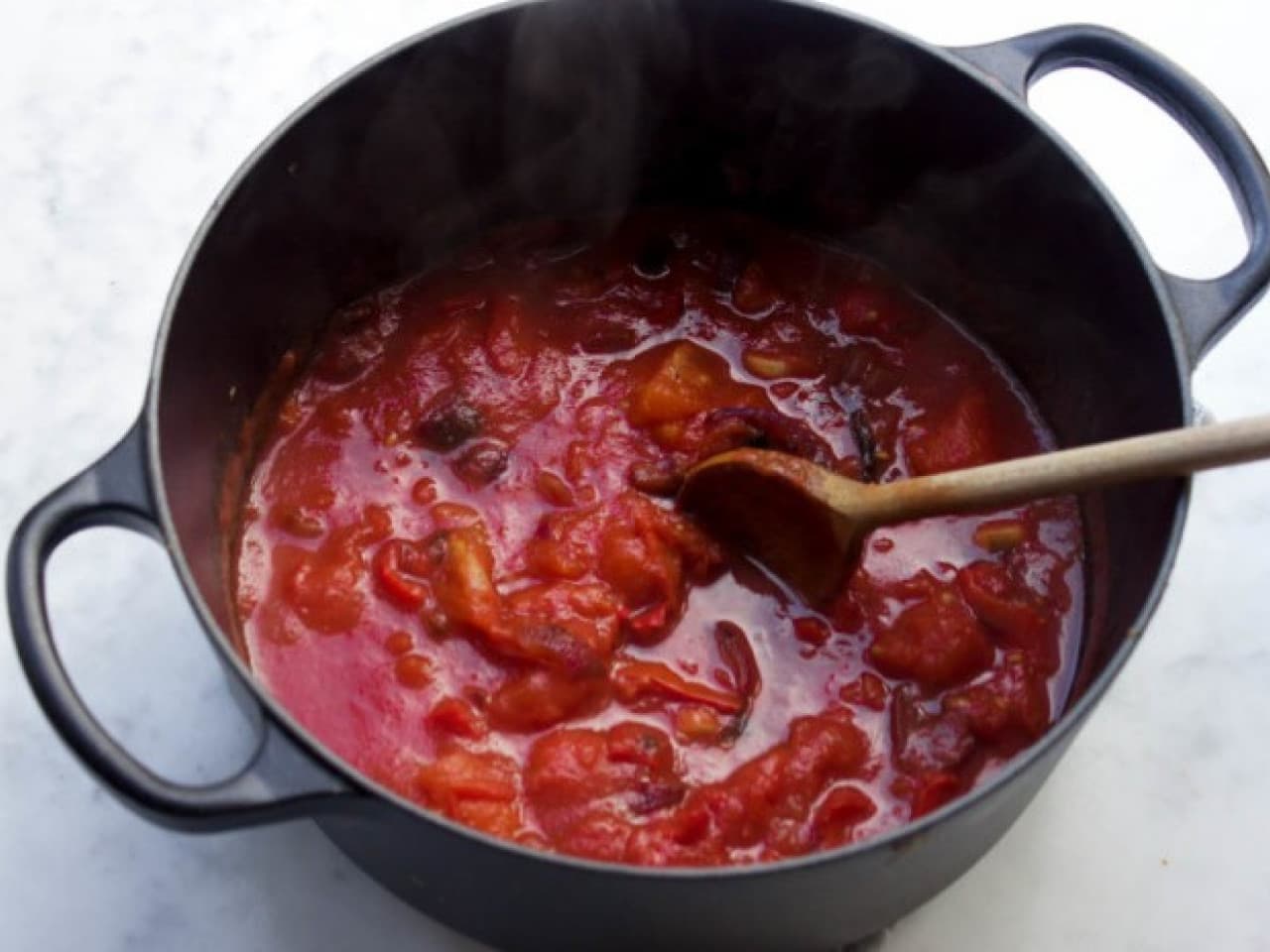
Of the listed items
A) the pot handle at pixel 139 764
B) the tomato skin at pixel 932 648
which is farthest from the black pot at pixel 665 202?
the tomato skin at pixel 932 648

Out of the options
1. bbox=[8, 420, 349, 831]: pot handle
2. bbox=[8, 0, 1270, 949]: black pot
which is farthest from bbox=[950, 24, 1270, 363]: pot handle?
bbox=[8, 420, 349, 831]: pot handle

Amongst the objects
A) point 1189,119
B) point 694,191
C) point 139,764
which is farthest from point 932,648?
point 139,764

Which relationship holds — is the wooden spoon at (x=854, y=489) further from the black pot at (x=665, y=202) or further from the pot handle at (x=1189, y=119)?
the pot handle at (x=1189, y=119)

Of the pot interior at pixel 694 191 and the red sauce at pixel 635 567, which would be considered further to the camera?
the pot interior at pixel 694 191

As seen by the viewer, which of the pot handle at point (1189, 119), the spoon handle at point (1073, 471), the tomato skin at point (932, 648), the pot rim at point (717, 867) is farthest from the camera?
the tomato skin at point (932, 648)

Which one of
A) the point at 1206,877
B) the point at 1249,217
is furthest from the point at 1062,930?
the point at 1249,217

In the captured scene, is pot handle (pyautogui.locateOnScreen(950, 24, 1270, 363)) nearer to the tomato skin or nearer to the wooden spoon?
the wooden spoon

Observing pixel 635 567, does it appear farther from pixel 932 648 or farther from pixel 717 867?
pixel 717 867
